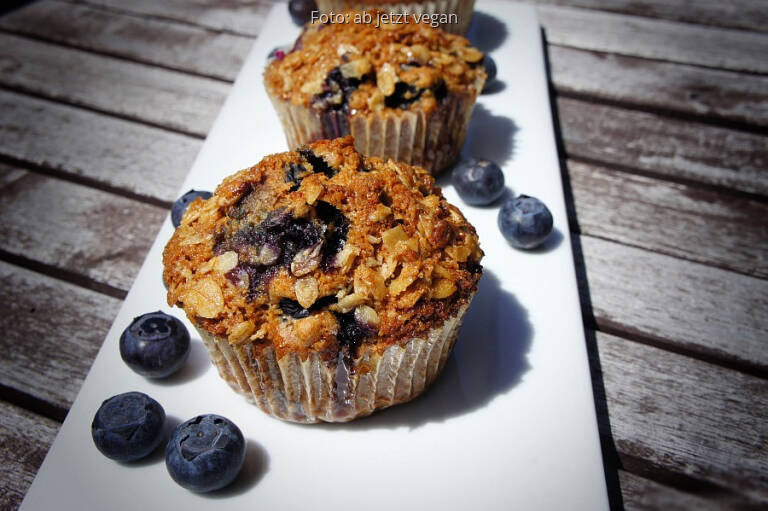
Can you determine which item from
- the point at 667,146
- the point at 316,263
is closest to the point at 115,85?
the point at 316,263

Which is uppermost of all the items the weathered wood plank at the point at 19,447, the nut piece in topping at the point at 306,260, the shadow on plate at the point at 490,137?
the nut piece in topping at the point at 306,260

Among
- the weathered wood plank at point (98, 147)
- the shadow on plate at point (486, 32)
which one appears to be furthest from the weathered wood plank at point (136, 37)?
the shadow on plate at point (486, 32)

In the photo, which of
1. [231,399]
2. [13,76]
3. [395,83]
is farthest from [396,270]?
[13,76]

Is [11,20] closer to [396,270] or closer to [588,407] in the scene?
[396,270]

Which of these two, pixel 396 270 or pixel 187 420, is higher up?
pixel 396 270

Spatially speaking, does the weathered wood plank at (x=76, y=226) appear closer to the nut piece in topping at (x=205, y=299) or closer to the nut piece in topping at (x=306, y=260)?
the nut piece in topping at (x=205, y=299)

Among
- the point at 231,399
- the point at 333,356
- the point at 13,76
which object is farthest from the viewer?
the point at 13,76
